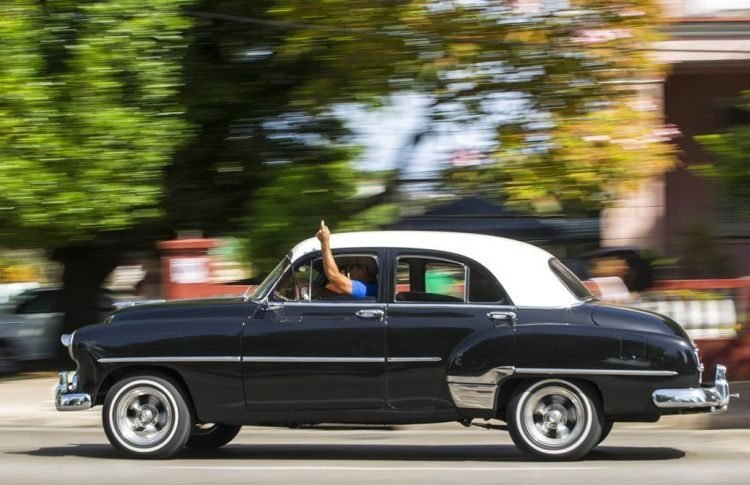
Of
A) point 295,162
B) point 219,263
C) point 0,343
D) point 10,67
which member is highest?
point 10,67

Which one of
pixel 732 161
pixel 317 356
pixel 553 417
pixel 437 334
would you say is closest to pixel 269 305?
pixel 317 356

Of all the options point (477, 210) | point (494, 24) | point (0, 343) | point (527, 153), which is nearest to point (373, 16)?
point (494, 24)

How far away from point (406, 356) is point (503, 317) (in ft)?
2.43

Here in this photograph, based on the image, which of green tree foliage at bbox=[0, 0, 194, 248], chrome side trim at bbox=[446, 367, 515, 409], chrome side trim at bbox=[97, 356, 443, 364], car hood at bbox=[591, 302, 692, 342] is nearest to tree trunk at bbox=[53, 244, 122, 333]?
green tree foliage at bbox=[0, 0, 194, 248]

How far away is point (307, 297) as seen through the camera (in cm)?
870

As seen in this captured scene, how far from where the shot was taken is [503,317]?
8.45 m

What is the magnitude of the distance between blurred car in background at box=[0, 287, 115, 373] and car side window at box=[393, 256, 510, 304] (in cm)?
877

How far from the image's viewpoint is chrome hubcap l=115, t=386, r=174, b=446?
348 inches

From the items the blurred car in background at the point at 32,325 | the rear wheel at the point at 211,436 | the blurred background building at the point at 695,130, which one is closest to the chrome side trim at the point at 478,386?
the rear wheel at the point at 211,436

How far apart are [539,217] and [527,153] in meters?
2.31

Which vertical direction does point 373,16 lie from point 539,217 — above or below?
above

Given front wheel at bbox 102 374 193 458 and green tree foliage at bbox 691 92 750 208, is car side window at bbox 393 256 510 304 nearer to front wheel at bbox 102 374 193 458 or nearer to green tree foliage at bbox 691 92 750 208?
front wheel at bbox 102 374 193 458

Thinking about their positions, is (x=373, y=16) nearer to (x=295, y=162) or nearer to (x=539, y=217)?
(x=295, y=162)

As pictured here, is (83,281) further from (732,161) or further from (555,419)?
(555,419)
